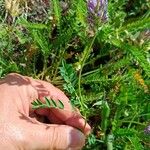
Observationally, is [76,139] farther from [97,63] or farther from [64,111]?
[97,63]

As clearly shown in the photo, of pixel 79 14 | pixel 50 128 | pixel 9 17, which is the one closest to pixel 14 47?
pixel 9 17

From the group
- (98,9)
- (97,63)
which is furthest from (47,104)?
(97,63)

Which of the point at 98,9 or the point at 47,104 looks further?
the point at 98,9

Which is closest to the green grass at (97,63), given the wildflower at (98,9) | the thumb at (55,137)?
the wildflower at (98,9)

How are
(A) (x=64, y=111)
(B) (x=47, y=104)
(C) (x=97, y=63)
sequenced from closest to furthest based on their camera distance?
(B) (x=47, y=104), (A) (x=64, y=111), (C) (x=97, y=63)

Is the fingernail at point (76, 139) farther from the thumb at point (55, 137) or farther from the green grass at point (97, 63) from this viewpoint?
the green grass at point (97, 63)

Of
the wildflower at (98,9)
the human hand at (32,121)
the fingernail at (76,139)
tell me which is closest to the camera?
the human hand at (32,121)
